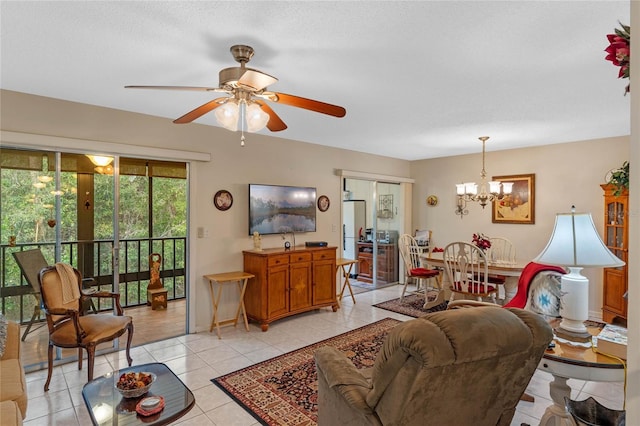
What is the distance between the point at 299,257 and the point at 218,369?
1718 millimetres

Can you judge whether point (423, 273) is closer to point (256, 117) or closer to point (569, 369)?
point (569, 369)

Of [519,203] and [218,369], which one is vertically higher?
[519,203]

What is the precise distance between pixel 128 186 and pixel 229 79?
2.84 meters

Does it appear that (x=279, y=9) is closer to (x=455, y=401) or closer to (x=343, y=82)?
(x=343, y=82)

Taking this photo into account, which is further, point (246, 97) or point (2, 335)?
point (2, 335)

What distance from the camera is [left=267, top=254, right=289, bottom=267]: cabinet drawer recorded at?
4.14 meters

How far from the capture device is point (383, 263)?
21.9 ft

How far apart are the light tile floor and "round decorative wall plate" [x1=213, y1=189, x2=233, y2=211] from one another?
1489 mm

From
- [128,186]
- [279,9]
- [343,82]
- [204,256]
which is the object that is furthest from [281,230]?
[279,9]

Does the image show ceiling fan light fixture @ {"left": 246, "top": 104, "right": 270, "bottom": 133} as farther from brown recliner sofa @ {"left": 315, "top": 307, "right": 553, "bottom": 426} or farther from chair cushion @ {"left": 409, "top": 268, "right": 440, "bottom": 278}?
chair cushion @ {"left": 409, "top": 268, "right": 440, "bottom": 278}

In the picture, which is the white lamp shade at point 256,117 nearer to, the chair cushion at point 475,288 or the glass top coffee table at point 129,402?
the glass top coffee table at point 129,402

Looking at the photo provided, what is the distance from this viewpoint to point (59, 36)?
2.06 metres

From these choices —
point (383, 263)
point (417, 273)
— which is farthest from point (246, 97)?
point (383, 263)

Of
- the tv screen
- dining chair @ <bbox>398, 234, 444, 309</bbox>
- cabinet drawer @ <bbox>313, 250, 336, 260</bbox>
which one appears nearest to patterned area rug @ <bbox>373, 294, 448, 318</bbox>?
dining chair @ <bbox>398, 234, 444, 309</bbox>
